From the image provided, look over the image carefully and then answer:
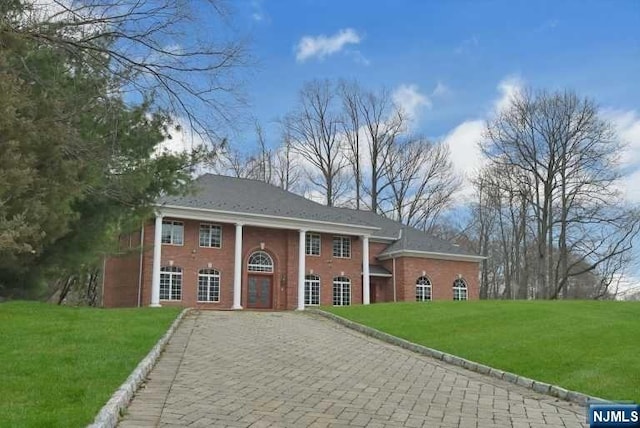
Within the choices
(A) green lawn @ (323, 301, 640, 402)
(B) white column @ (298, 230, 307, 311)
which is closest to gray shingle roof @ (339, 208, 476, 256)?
(B) white column @ (298, 230, 307, 311)

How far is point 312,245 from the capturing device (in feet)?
116

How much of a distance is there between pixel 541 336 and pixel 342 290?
2186 cm

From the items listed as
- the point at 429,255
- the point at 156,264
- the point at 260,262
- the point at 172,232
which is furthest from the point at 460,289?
the point at 156,264

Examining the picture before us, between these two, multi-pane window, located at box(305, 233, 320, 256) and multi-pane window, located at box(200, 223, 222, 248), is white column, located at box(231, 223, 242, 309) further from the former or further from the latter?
multi-pane window, located at box(305, 233, 320, 256)

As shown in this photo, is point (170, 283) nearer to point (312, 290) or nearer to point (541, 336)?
point (312, 290)

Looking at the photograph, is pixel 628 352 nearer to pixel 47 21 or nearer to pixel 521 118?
pixel 47 21

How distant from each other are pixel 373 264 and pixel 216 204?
11079 mm

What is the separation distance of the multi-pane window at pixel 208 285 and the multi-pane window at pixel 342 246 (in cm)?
743

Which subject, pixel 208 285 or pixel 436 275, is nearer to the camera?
pixel 208 285

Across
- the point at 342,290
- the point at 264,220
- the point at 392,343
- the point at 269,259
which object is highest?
the point at 264,220

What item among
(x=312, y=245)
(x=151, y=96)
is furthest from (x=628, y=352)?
(x=312, y=245)

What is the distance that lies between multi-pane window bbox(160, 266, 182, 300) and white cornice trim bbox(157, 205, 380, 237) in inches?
107

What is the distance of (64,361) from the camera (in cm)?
909

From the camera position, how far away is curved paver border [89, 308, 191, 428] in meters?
5.79
